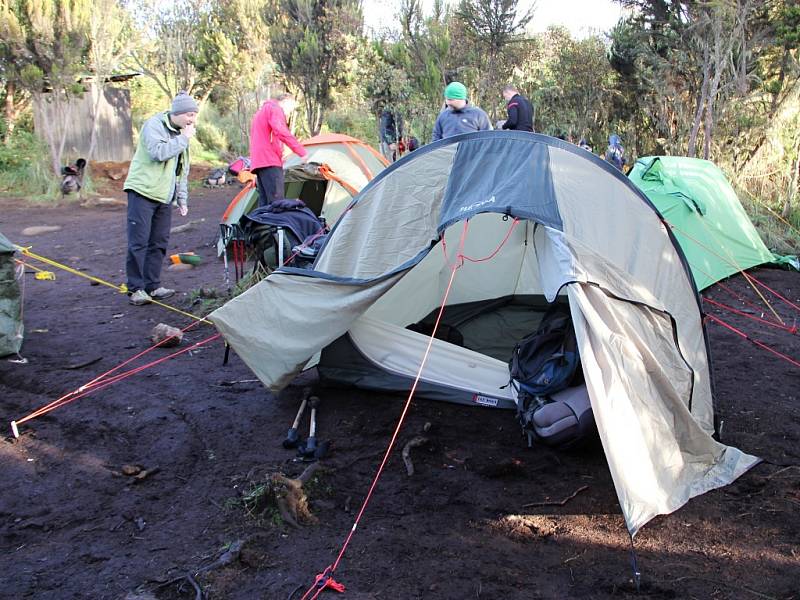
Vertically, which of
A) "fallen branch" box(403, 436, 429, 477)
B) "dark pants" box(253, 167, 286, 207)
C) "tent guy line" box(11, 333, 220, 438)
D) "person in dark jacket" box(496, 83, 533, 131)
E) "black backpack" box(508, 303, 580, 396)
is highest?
"person in dark jacket" box(496, 83, 533, 131)

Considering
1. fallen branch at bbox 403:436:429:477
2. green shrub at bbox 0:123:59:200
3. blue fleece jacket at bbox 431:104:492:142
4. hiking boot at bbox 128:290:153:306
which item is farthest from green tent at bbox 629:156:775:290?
green shrub at bbox 0:123:59:200

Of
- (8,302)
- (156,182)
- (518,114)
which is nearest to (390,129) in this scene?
(518,114)

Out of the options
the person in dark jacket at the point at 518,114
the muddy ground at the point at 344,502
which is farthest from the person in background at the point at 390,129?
the muddy ground at the point at 344,502

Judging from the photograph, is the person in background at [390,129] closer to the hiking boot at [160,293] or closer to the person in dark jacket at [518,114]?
the person in dark jacket at [518,114]

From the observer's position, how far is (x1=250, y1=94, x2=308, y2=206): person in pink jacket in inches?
285

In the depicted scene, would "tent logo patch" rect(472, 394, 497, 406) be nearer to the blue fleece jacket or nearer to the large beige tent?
the large beige tent

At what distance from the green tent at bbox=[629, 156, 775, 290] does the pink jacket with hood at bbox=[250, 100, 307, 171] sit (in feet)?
13.1

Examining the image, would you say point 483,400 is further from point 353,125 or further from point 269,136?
point 353,125

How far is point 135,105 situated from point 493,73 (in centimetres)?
1050

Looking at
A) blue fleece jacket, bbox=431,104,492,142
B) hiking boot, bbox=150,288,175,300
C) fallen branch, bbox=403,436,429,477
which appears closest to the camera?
fallen branch, bbox=403,436,429,477

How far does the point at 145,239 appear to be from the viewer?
6074 millimetres

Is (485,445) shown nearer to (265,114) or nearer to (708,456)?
(708,456)

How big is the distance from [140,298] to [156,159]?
1333 millimetres

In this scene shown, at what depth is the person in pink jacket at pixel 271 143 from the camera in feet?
23.7
